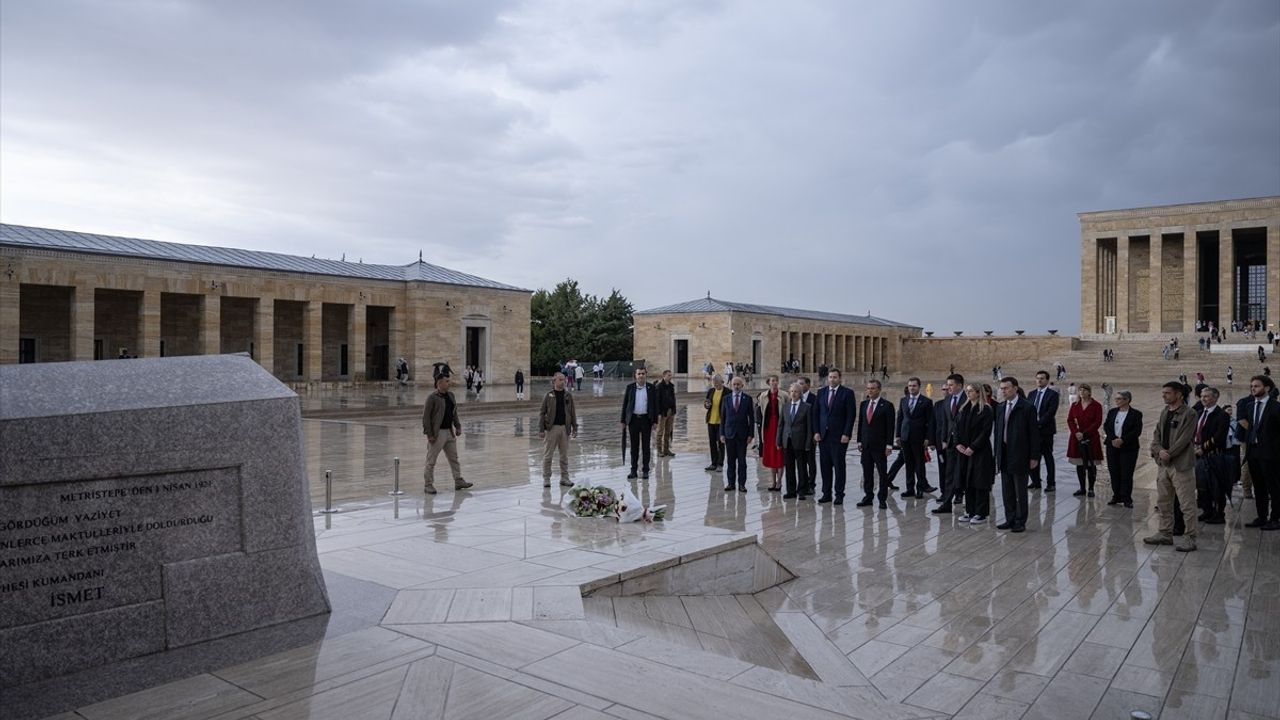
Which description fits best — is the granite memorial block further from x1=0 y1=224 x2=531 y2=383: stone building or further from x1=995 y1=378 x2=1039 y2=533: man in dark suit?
x1=0 y1=224 x2=531 y2=383: stone building

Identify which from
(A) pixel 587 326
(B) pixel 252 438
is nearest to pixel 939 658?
(B) pixel 252 438

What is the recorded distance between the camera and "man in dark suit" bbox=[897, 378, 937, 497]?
37.2ft

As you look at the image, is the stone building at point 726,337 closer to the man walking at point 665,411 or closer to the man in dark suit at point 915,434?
the man walking at point 665,411

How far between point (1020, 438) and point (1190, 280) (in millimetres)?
59237

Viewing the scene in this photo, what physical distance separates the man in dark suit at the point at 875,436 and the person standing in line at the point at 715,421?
285 cm

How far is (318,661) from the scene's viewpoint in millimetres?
4195

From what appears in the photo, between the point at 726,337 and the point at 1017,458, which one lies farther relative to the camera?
the point at 726,337

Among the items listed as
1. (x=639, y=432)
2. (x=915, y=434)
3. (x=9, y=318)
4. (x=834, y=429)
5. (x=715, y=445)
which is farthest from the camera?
(x=9, y=318)

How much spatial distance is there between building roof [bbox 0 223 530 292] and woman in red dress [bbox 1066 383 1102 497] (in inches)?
1209

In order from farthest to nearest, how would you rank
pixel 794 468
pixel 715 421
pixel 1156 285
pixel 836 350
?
1. pixel 836 350
2. pixel 1156 285
3. pixel 715 421
4. pixel 794 468

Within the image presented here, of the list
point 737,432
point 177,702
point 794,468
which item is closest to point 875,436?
point 794,468

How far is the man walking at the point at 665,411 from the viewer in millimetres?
14180

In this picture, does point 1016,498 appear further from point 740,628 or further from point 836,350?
point 836,350

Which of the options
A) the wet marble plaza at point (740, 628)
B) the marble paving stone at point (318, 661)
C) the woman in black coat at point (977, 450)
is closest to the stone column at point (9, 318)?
the wet marble plaza at point (740, 628)
